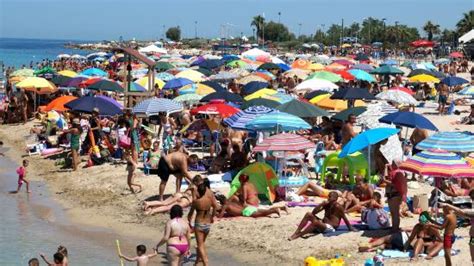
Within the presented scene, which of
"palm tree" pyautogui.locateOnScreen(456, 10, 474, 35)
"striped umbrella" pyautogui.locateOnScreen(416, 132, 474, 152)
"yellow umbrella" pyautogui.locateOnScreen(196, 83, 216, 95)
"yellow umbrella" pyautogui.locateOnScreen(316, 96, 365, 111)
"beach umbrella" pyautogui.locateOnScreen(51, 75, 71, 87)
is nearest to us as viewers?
"striped umbrella" pyautogui.locateOnScreen(416, 132, 474, 152)

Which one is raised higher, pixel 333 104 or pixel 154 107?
pixel 154 107

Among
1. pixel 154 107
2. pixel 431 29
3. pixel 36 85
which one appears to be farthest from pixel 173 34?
pixel 154 107

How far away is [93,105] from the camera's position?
1750 centimetres

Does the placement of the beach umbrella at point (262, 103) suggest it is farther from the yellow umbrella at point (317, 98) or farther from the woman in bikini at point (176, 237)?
the woman in bikini at point (176, 237)

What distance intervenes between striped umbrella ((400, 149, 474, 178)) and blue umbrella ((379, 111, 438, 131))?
3024 millimetres

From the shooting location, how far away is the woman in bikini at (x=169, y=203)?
12844 mm

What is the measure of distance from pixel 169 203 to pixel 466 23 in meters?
68.0

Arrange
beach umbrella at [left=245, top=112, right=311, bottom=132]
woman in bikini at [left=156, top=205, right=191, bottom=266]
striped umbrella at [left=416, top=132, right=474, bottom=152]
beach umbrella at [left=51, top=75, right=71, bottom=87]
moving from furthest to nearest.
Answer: beach umbrella at [left=51, top=75, right=71, bottom=87], beach umbrella at [left=245, top=112, right=311, bottom=132], striped umbrella at [left=416, top=132, right=474, bottom=152], woman in bikini at [left=156, top=205, right=191, bottom=266]

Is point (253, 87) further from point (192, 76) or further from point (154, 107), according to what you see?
point (154, 107)

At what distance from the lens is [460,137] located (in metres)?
11.7

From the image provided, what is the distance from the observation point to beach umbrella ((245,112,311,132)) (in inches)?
537

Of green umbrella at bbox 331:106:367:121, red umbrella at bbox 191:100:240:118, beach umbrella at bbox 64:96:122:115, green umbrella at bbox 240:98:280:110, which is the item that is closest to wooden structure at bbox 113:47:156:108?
beach umbrella at bbox 64:96:122:115

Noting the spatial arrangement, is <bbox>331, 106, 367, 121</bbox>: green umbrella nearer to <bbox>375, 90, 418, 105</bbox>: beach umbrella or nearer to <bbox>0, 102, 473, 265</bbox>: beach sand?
<bbox>375, 90, 418, 105</bbox>: beach umbrella

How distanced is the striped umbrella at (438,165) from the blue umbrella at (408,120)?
9.92 ft
